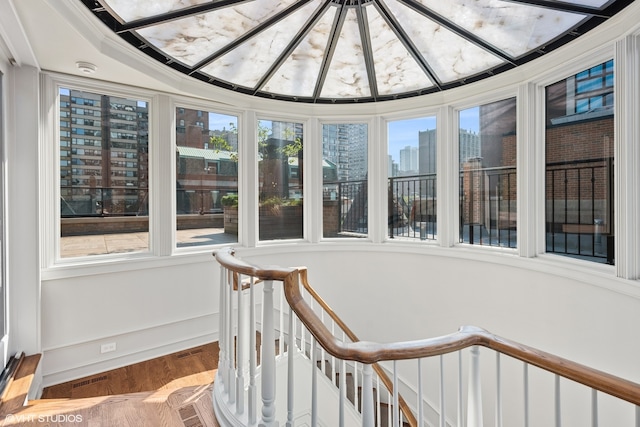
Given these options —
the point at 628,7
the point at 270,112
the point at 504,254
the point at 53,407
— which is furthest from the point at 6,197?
the point at 628,7

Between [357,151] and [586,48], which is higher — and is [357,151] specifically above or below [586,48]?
below

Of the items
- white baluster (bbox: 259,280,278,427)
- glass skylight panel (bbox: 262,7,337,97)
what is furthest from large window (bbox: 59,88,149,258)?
white baluster (bbox: 259,280,278,427)

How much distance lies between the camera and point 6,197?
2.50 metres

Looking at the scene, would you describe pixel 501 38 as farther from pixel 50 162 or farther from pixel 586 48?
pixel 50 162

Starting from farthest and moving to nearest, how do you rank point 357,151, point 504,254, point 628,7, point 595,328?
point 357,151
point 504,254
point 595,328
point 628,7

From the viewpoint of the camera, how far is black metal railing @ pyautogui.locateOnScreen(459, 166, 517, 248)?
3.34 metres

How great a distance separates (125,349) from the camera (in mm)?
3209

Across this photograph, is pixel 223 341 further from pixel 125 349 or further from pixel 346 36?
pixel 346 36

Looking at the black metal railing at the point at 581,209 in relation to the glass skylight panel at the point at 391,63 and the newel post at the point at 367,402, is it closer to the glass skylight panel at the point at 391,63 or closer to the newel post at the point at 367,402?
the glass skylight panel at the point at 391,63

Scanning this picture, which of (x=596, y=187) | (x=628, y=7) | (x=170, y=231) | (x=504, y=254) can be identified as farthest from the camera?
(x=170, y=231)

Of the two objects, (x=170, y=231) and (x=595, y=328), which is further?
(x=170, y=231)

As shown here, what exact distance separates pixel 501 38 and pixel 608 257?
1885 millimetres

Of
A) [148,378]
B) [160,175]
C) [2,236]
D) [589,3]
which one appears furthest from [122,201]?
[589,3]

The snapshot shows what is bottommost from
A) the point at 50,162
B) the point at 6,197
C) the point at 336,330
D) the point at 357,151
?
the point at 336,330
